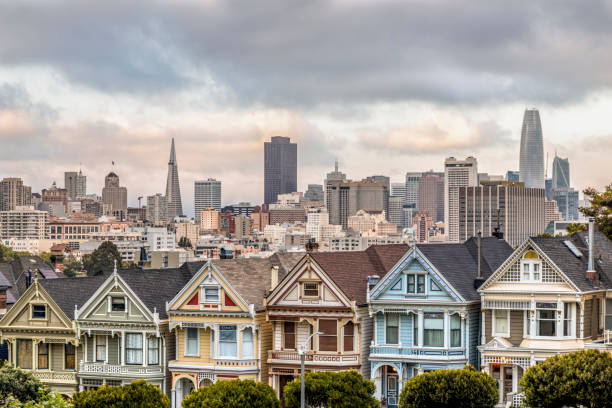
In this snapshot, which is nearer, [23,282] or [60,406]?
[60,406]

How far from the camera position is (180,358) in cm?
6309

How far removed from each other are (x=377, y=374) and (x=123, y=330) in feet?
42.0

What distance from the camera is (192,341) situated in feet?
207

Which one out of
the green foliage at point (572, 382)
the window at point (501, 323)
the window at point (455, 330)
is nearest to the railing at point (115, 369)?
the window at point (455, 330)

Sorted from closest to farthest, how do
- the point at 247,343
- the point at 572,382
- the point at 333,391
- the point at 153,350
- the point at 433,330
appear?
the point at 572,382
the point at 333,391
the point at 433,330
the point at 247,343
the point at 153,350

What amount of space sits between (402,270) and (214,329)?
960cm

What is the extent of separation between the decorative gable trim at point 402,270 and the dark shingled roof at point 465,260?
0.29m

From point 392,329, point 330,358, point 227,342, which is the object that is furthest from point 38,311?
point 392,329

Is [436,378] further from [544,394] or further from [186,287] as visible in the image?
[186,287]

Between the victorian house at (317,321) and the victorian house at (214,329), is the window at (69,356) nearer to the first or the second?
the victorian house at (214,329)

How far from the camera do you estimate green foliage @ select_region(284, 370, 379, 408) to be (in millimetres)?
56000

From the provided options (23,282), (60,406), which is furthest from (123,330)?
(60,406)

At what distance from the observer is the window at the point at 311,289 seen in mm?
60406

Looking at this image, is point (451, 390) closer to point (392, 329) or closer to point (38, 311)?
point (392, 329)
